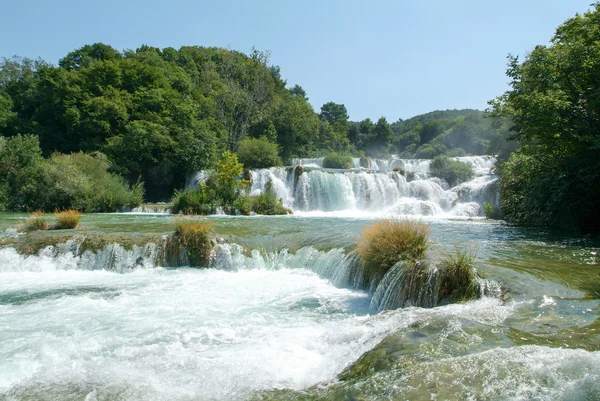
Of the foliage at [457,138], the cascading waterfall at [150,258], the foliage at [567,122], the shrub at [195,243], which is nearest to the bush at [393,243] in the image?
the cascading waterfall at [150,258]

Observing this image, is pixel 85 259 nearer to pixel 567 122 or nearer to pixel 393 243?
pixel 393 243

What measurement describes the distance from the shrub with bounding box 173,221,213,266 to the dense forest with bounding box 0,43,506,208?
1704 centimetres

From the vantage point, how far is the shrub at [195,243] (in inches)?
454

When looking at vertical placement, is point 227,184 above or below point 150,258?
above

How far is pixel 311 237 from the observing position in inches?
500

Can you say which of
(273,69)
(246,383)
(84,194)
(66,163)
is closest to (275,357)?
(246,383)

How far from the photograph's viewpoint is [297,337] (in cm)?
598

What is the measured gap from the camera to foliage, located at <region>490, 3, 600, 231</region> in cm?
1273

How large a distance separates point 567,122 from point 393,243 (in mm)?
8314

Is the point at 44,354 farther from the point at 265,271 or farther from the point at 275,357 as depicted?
the point at 265,271

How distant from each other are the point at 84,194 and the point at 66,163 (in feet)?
7.67

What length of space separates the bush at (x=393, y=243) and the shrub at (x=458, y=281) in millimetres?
1007

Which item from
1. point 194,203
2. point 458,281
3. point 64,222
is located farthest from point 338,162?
point 458,281

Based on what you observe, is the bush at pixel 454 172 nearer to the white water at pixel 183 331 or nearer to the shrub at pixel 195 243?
the white water at pixel 183 331
